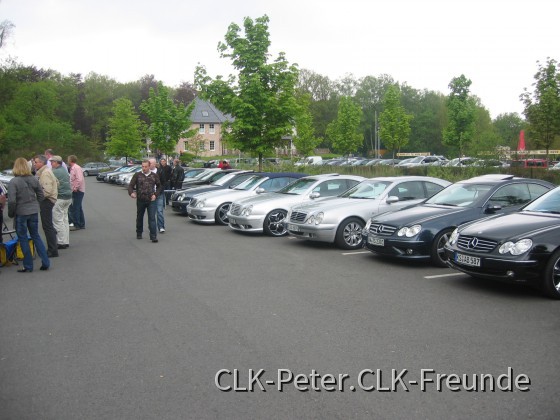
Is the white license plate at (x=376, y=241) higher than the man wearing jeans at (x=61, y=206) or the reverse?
the reverse

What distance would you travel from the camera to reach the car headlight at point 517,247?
24.0 ft

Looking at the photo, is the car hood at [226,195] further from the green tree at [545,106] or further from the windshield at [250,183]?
the green tree at [545,106]

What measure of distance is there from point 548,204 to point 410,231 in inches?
86.6

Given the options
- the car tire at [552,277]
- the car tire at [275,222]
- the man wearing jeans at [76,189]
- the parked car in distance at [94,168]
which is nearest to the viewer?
the car tire at [552,277]

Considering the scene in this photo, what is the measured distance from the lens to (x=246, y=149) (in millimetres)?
24516

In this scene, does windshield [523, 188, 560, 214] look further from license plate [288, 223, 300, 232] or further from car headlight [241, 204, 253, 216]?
car headlight [241, 204, 253, 216]

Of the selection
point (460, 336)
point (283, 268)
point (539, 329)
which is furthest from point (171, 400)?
point (283, 268)

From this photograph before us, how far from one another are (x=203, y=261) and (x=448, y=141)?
42.3 meters

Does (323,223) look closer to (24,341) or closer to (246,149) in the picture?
(24,341)

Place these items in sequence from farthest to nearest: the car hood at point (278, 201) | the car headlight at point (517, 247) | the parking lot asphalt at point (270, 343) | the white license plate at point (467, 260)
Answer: the car hood at point (278, 201) → the white license plate at point (467, 260) → the car headlight at point (517, 247) → the parking lot asphalt at point (270, 343)

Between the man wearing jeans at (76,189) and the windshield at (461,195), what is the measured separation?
897 centimetres

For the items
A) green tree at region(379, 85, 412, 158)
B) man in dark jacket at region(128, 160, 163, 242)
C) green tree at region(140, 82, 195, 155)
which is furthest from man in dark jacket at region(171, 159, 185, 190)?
green tree at region(379, 85, 412, 158)

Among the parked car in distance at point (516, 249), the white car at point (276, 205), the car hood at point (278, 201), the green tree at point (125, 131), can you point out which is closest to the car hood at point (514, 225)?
the parked car in distance at point (516, 249)

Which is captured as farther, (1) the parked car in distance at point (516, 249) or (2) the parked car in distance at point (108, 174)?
(2) the parked car in distance at point (108, 174)
